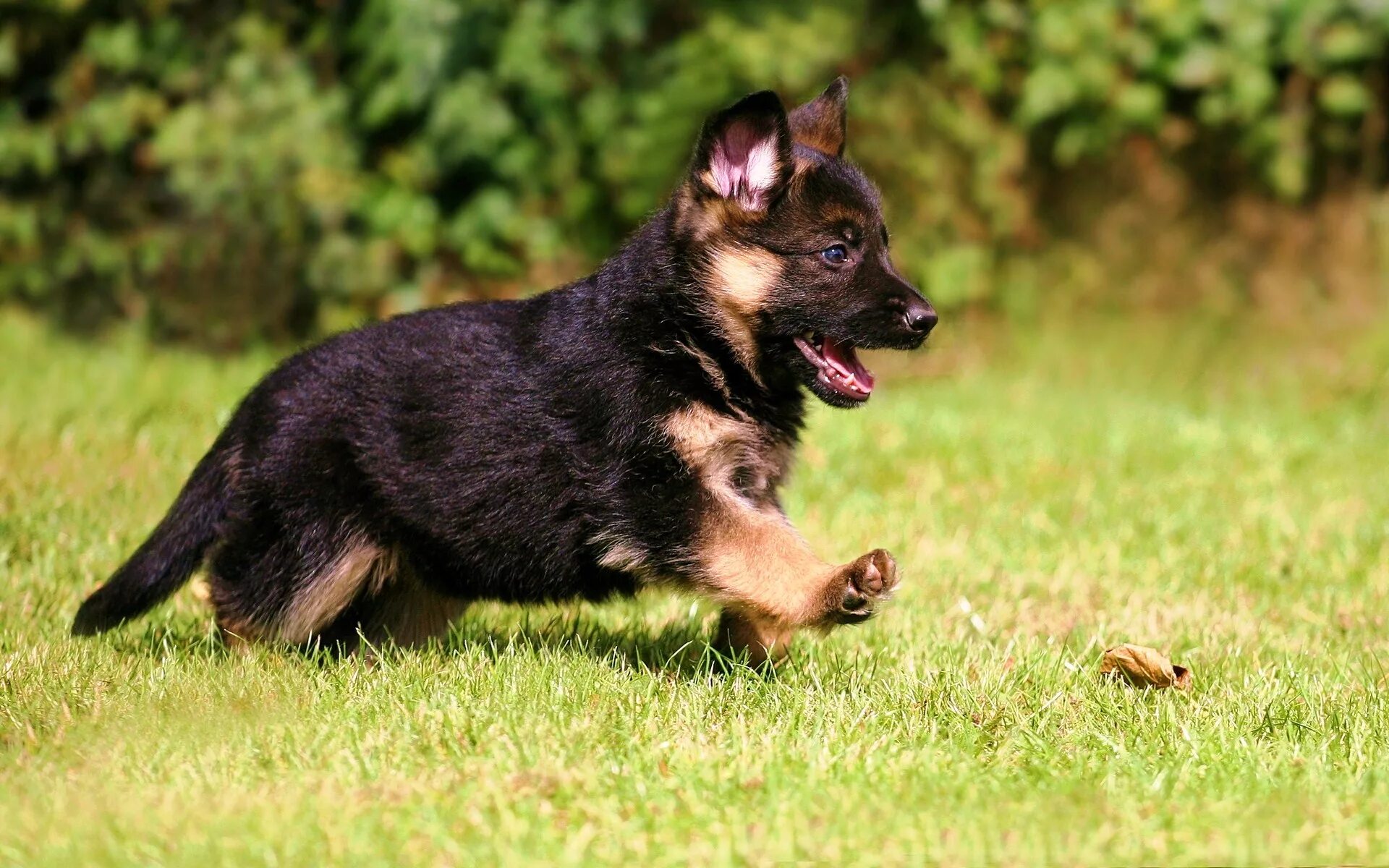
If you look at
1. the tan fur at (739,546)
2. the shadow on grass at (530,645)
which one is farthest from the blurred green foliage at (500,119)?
the tan fur at (739,546)

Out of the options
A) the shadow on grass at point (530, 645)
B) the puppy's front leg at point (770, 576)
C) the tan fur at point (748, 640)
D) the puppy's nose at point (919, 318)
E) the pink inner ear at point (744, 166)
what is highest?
the pink inner ear at point (744, 166)

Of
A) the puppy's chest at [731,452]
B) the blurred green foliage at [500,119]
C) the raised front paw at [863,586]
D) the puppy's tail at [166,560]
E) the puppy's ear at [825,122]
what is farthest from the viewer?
the blurred green foliage at [500,119]

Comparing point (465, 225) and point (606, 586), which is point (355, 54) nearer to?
point (465, 225)

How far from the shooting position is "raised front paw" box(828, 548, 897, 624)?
12.2 feet

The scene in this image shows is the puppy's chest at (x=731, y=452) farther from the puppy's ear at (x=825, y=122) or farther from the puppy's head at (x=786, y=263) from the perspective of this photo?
the puppy's ear at (x=825, y=122)

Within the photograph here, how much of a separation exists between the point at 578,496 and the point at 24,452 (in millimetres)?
3553

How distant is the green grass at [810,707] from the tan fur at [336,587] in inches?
4.7

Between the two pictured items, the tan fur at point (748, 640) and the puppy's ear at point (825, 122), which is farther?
the puppy's ear at point (825, 122)

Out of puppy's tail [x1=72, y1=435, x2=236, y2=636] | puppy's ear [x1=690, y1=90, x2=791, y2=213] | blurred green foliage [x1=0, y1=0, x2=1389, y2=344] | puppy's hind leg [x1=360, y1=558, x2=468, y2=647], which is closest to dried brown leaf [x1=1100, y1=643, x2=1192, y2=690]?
puppy's ear [x1=690, y1=90, x2=791, y2=213]

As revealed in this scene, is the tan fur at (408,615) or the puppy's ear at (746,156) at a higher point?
the puppy's ear at (746,156)

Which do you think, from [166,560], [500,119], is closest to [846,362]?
[166,560]

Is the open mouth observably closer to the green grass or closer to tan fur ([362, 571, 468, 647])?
the green grass

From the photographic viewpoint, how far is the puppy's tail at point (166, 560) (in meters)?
4.42

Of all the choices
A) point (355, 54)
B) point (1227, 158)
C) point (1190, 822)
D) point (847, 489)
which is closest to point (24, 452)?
point (847, 489)
